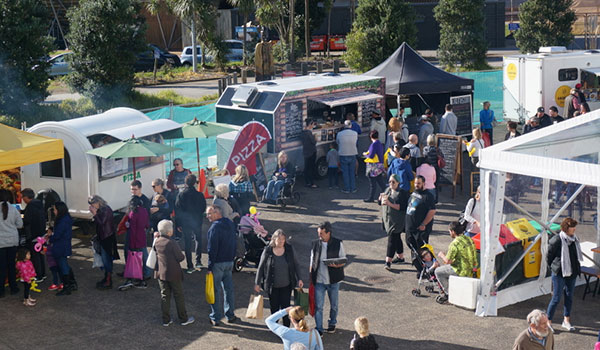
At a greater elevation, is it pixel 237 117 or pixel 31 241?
pixel 237 117

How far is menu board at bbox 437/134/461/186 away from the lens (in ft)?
56.3

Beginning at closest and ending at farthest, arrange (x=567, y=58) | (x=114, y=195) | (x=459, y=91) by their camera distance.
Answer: (x=114, y=195)
(x=459, y=91)
(x=567, y=58)

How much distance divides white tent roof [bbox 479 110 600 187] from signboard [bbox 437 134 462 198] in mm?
5697

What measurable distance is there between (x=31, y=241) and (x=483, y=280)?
6534 mm

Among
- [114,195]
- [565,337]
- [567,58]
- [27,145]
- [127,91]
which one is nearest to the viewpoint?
[565,337]

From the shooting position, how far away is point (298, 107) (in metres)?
18.0

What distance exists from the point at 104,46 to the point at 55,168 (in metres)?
10.4

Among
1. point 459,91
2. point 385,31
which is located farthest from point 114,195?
point 385,31

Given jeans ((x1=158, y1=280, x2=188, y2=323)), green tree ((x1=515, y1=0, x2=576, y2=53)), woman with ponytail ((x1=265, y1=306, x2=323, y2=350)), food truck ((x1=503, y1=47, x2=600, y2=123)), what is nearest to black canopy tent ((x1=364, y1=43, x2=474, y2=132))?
food truck ((x1=503, y1=47, x2=600, y2=123))

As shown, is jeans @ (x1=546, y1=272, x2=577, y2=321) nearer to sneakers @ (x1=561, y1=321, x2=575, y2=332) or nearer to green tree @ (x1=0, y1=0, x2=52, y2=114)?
sneakers @ (x1=561, y1=321, x2=575, y2=332)

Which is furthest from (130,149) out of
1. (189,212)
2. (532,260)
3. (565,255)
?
(565,255)

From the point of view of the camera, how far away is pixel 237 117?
18.2 meters

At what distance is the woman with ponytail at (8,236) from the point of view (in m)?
10.9

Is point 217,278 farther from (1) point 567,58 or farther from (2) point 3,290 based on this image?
(1) point 567,58
